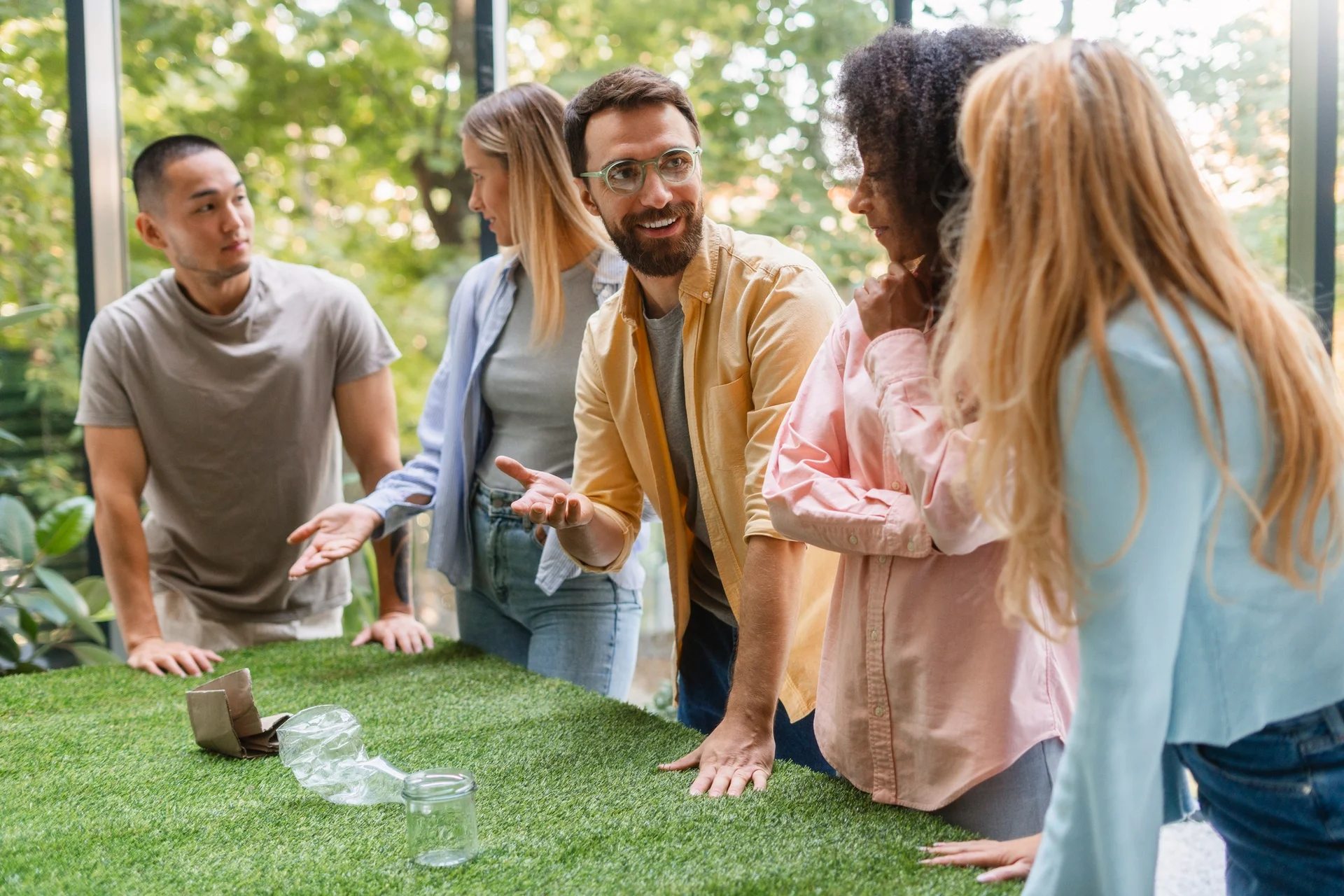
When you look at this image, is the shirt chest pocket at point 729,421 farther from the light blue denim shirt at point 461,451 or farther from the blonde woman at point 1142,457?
the blonde woman at point 1142,457

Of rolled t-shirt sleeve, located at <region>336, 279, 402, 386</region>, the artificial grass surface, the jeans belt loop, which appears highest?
rolled t-shirt sleeve, located at <region>336, 279, 402, 386</region>

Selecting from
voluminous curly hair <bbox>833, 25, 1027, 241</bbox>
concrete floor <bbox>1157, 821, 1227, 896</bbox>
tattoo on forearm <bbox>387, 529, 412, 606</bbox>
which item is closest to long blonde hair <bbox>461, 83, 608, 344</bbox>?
tattoo on forearm <bbox>387, 529, 412, 606</bbox>

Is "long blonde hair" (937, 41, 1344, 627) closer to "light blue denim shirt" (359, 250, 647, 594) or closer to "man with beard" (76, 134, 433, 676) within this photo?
"light blue denim shirt" (359, 250, 647, 594)

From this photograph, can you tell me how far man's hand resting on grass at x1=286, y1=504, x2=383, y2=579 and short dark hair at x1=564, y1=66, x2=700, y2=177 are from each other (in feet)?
2.80

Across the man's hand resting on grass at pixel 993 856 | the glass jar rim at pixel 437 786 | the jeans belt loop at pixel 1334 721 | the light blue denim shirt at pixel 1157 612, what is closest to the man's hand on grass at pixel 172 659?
the glass jar rim at pixel 437 786

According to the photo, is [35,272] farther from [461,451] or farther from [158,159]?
[461,451]

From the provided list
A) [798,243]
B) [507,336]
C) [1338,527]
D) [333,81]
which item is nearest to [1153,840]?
[1338,527]

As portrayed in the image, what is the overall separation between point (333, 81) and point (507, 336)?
389 cm

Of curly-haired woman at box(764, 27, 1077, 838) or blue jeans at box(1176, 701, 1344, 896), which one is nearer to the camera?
blue jeans at box(1176, 701, 1344, 896)

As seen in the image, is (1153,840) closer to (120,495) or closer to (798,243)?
(120,495)

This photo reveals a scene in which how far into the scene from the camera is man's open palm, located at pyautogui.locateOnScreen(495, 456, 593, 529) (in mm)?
1761

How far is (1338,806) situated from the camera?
98 centimetres

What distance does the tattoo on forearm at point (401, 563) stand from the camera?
2.70 m

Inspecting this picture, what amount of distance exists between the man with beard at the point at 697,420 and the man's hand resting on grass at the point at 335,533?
54 cm
